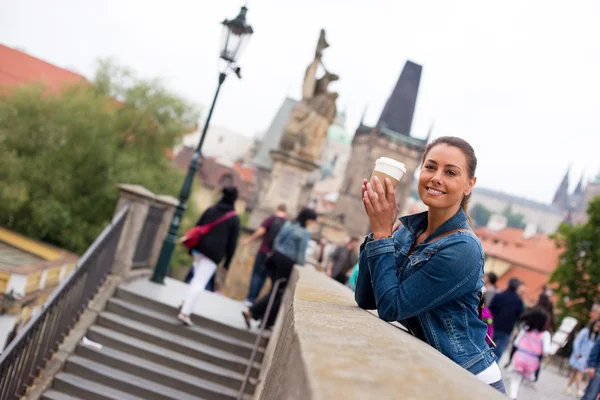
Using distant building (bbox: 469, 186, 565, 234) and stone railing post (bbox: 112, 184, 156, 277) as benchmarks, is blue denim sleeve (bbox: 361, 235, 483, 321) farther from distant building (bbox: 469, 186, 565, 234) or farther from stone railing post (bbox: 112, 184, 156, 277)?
distant building (bbox: 469, 186, 565, 234)

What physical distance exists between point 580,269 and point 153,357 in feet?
118

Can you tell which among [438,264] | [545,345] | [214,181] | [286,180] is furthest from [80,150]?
[214,181]

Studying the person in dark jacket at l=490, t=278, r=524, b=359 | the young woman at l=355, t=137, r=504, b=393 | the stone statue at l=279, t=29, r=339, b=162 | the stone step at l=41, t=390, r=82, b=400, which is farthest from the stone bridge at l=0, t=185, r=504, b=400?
the stone statue at l=279, t=29, r=339, b=162

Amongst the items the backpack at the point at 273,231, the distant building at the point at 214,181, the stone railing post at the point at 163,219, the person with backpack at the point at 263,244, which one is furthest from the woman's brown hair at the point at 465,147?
the distant building at the point at 214,181

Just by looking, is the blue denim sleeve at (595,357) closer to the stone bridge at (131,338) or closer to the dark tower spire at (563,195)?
the stone bridge at (131,338)

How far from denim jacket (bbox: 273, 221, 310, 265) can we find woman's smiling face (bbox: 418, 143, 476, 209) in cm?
679

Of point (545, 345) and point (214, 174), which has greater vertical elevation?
point (214, 174)

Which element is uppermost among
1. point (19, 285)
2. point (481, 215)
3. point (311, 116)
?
point (481, 215)

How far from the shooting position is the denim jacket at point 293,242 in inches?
372

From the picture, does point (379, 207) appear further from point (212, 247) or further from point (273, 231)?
point (273, 231)

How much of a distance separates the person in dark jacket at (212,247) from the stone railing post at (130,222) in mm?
1279

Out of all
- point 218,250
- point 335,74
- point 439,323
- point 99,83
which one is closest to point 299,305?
point 439,323

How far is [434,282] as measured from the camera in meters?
2.39

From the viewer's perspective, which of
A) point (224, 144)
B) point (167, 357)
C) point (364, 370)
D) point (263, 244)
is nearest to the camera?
point (364, 370)
